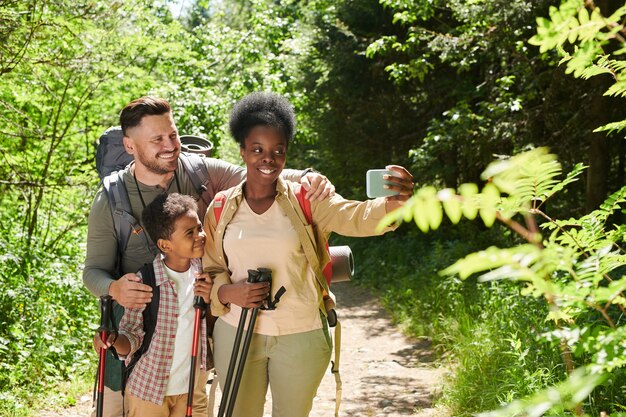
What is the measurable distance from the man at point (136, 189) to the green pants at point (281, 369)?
435 mm

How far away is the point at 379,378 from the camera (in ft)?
24.8

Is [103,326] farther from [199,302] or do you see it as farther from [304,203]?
[304,203]

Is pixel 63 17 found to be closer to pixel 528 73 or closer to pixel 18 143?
pixel 18 143

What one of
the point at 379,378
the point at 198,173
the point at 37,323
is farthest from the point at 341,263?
the point at 37,323

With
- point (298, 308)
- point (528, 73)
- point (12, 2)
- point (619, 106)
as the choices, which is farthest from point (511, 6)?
point (298, 308)

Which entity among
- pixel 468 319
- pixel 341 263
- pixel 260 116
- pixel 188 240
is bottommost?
pixel 468 319

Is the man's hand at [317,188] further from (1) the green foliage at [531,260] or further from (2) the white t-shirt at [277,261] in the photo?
(1) the green foliage at [531,260]

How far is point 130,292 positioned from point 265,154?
0.95m

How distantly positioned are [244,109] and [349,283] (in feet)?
36.6

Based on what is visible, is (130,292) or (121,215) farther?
(121,215)

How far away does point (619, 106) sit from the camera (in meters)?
8.30

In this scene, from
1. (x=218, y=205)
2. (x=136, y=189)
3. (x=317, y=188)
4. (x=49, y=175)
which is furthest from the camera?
(x=49, y=175)

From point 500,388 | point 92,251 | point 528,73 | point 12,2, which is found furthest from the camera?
point 528,73

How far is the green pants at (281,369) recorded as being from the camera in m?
3.49
